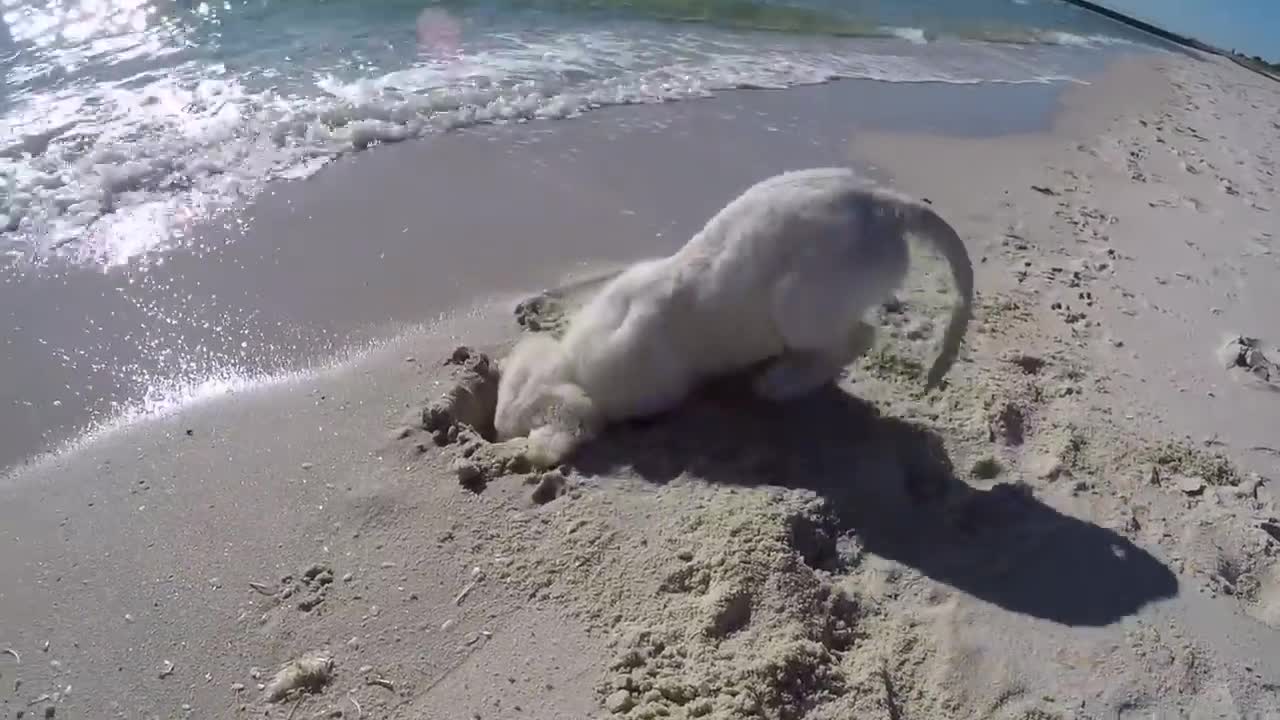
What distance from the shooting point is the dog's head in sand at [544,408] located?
364 cm

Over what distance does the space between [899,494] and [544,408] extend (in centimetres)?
137

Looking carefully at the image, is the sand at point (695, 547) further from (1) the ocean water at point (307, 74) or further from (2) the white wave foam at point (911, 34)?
(2) the white wave foam at point (911, 34)

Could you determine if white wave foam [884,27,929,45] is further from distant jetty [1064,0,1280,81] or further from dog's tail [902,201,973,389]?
dog's tail [902,201,973,389]

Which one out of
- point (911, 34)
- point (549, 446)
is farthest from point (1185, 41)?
point (549, 446)

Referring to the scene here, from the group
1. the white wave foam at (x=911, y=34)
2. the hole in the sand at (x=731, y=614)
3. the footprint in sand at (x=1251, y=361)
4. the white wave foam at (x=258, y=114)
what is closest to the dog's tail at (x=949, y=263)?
the hole in the sand at (x=731, y=614)

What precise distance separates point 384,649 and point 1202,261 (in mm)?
5227

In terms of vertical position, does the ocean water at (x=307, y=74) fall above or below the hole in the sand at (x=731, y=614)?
above

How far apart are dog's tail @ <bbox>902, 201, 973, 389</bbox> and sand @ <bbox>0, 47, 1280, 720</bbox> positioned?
234 mm

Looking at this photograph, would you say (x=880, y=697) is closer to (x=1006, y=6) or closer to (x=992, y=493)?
(x=992, y=493)

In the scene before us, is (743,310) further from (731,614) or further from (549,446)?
(731,614)

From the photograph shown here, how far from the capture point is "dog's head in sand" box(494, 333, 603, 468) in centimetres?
364

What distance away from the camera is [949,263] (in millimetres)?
3729

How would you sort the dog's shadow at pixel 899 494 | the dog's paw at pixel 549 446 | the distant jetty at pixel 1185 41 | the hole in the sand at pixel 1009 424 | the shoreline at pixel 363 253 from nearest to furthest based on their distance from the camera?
the dog's shadow at pixel 899 494 < the dog's paw at pixel 549 446 < the hole in the sand at pixel 1009 424 < the shoreline at pixel 363 253 < the distant jetty at pixel 1185 41

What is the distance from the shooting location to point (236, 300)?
4461mm
